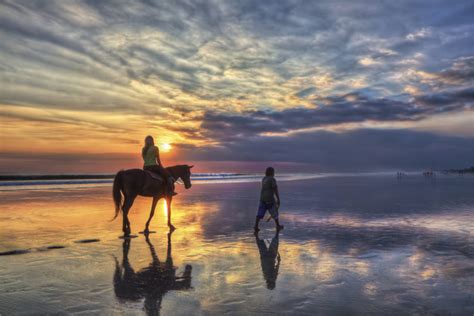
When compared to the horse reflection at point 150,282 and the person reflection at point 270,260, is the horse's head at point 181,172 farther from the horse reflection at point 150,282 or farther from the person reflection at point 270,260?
the horse reflection at point 150,282

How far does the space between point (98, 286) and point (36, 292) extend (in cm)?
97

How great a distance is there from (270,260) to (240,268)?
0.98 meters

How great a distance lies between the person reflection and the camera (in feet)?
21.8

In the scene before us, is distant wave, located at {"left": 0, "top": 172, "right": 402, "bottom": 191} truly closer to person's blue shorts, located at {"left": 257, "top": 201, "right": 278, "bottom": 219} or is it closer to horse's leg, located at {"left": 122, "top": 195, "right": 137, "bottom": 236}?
horse's leg, located at {"left": 122, "top": 195, "right": 137, "bottom": 236}

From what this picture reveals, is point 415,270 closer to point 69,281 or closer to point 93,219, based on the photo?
point 69,281

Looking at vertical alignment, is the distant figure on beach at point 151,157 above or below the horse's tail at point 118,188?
above

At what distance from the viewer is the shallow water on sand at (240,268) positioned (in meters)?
5.39

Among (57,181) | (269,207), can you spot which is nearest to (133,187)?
(269,207)

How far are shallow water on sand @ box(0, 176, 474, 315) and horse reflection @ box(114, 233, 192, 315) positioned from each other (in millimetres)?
18

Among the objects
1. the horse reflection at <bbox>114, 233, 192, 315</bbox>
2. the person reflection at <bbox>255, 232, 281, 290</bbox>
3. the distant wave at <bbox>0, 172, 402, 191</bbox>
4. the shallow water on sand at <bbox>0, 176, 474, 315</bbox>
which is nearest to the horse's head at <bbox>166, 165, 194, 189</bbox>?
the shallow water on sand at <bbox>0, 176, 474, 315</bbox>

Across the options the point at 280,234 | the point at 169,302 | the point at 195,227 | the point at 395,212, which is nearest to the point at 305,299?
the point at 169,302

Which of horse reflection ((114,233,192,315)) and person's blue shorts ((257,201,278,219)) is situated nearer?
horse reflection ((114,233,192,315))

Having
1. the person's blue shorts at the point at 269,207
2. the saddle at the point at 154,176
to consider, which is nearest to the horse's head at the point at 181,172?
the saddle at the point at 154,176

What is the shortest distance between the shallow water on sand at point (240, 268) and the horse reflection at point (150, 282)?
18 millimetres
